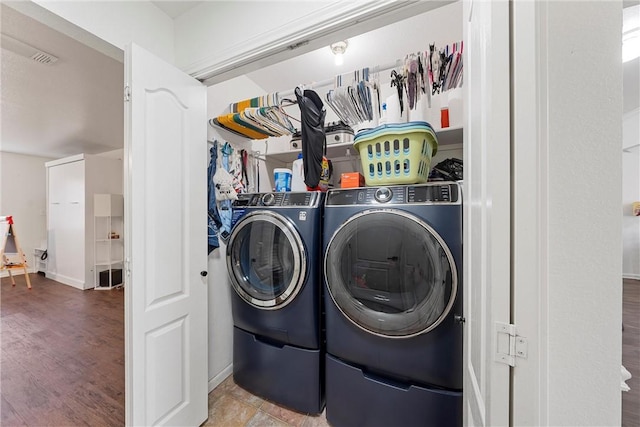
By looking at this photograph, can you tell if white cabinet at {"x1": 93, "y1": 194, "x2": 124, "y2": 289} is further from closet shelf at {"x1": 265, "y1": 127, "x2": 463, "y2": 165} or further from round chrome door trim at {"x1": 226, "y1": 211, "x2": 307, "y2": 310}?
round chrome door trim at {"x1": 226, "y1": 211, "x2": 307, "y2": 310}

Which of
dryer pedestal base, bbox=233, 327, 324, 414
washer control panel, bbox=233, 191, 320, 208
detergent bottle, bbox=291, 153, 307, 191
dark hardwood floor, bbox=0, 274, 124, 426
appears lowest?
dark hardwood floor, bbox=0, 274, 124, 426

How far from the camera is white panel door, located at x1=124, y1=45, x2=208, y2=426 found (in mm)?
1109

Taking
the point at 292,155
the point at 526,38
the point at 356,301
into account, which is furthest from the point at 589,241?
the point at 292,155

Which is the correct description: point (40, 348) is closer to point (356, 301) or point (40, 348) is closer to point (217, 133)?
point (217, 133)

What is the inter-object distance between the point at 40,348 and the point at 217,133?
2.79 meters

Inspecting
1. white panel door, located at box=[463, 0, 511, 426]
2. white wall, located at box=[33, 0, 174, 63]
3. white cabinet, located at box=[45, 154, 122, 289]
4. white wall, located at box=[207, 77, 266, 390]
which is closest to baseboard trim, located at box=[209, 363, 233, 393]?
white wall, located at box=[207, 77, 266, 390]

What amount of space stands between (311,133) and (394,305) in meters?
1.07

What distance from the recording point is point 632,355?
2004mm

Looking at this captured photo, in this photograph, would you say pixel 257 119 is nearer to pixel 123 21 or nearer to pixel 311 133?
pixel 311 133

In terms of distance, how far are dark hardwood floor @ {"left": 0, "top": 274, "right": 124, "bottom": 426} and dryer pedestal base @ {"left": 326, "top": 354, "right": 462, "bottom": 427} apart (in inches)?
54.0

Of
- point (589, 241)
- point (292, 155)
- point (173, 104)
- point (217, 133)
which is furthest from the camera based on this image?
point (292, 155)

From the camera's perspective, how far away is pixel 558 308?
1.62ft

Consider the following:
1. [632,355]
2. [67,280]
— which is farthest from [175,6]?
[67,280]

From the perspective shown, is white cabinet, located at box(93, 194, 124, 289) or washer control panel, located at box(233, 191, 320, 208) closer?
washer control panel, located at box(233, 191, 320, 208)
